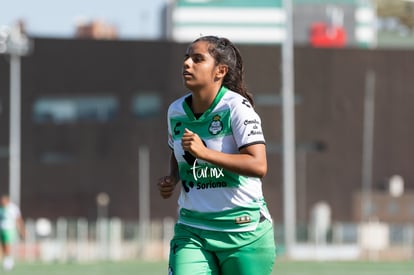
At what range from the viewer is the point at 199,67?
784 centimetres

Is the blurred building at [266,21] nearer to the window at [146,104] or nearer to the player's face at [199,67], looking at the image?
the window at [146,104]

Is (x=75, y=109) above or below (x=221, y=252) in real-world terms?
below

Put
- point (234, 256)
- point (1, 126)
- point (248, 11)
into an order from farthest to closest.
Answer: point (248, 11)
point (1, 126)
point (234, 256)

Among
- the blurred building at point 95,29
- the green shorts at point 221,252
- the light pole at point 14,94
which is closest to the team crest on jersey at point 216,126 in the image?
the green shorts at point 221,252

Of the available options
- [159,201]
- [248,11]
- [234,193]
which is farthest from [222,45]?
[248,11]

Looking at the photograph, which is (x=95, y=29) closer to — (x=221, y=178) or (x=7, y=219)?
(x=7, y=219)

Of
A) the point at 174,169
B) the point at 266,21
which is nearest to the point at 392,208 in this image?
the point at 266,21

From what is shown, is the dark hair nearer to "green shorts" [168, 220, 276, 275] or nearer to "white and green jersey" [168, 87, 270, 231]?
"white and green jersey" [168, 87, 270, 231]

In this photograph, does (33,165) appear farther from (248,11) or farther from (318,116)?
(248,11)

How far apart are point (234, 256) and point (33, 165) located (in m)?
56.5

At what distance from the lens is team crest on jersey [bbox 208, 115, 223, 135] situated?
7.89 metres

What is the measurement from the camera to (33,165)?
63812mm

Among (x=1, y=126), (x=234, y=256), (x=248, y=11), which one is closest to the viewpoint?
(x=234, y=256)

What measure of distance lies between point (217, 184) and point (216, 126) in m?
0.33
